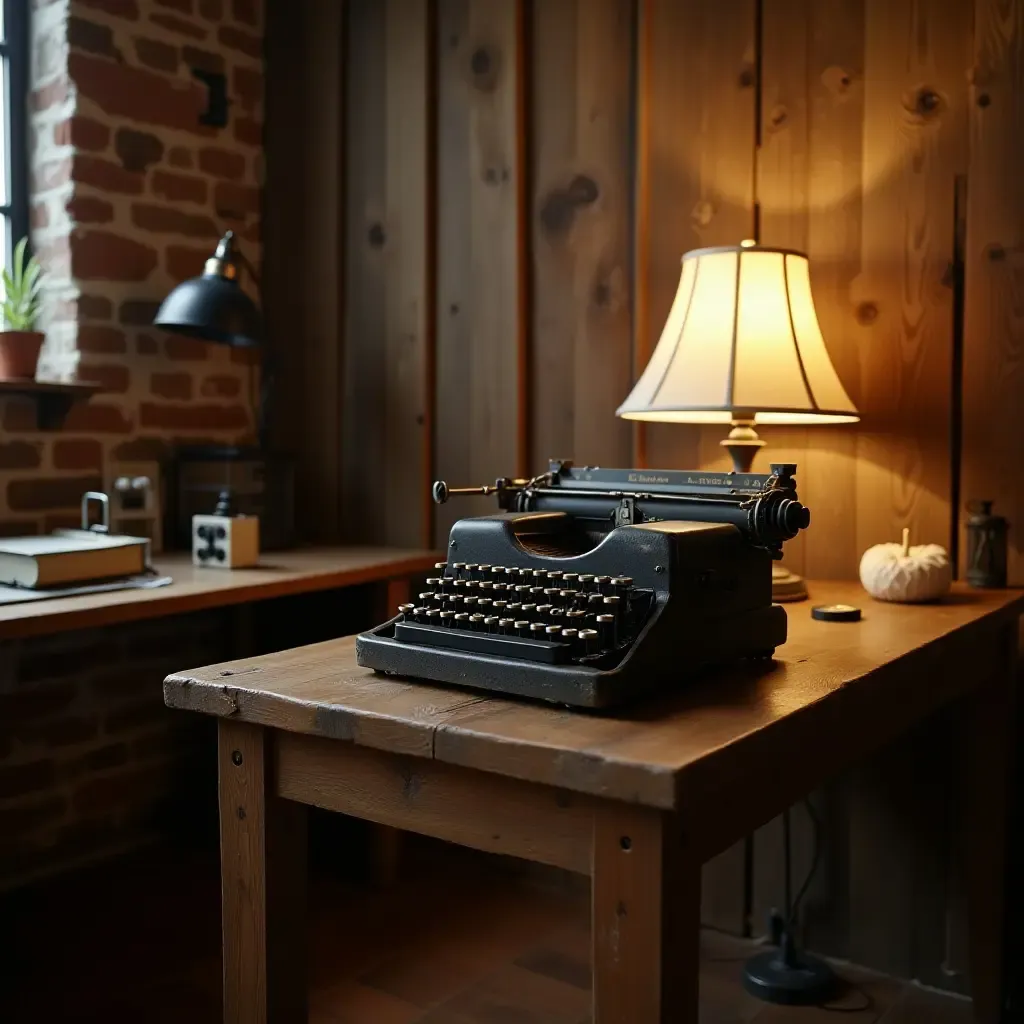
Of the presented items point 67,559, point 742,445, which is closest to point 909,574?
point 742,445

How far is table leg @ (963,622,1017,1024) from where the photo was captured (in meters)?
2.12

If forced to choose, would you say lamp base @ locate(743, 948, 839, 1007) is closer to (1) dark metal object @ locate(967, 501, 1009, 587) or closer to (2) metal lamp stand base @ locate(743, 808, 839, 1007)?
(2) metal lamp stand base @ locate(743, 808, 839, 1007)

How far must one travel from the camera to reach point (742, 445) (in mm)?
2137

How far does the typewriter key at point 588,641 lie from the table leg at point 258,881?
41 cm

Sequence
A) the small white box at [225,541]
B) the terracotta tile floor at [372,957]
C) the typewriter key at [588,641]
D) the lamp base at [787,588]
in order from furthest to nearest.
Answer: the small white box at [225,541]
the terracotta tile floor at [372,957]
the lamp base at [787,588]
the typewriter key at [588,641]

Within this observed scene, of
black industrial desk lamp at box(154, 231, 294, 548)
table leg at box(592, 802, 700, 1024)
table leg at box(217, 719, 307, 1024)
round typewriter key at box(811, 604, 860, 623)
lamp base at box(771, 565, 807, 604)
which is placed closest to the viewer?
table leg at box(592, 802, 700, 1024)

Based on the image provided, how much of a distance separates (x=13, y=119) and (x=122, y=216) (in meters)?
0.35

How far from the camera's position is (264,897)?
1.43m

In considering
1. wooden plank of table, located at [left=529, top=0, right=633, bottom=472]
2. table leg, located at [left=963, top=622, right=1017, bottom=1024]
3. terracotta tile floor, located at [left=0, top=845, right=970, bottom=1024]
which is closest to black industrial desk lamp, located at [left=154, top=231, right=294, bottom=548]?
wooden plank of table, located at [left=529, top=0, right=633, bottom=472]

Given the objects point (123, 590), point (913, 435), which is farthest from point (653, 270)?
point (123, 590)

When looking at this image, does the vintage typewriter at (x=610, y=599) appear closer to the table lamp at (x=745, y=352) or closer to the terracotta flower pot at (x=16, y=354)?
the table lamp at (x=745, y=352)

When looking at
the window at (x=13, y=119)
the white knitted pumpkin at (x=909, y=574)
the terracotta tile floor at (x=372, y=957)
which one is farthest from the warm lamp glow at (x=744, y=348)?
the window at (x=13, y=119)

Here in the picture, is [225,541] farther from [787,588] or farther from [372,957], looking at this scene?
[787,588]

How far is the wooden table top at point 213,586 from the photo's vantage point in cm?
196
